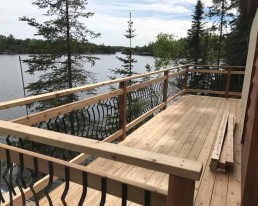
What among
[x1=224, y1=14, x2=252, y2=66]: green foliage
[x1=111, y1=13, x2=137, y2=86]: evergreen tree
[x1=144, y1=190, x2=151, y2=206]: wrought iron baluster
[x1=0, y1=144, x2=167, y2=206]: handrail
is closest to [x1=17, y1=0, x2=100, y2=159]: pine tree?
[x1=111, y1=13, x2=137, y2=86]: evergreen tree

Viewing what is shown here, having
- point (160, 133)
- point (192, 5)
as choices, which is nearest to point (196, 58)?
point (192, 5)

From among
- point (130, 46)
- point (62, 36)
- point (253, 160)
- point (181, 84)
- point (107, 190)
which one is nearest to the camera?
point (107, 190)

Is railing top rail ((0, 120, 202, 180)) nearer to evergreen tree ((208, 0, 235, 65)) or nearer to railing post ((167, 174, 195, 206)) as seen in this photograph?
railing post ((167, 174, 195, 206))

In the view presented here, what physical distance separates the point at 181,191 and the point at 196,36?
79.4 feet

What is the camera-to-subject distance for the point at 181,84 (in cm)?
864

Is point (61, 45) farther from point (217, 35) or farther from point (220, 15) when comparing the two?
point (217, 35)

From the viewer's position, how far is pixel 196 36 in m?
23.5

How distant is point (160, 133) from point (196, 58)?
2104 centimetres

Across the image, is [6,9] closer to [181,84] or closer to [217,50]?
[181,84]

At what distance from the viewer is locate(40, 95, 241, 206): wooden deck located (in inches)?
104

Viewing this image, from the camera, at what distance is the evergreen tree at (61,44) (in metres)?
13.2

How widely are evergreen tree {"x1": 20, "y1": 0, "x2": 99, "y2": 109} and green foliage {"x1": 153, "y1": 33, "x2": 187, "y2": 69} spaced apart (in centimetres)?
1817

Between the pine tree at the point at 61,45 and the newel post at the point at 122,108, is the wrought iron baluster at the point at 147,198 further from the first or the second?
the pine tree at the point at 61,45

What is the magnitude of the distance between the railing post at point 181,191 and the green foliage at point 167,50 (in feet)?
98.9
